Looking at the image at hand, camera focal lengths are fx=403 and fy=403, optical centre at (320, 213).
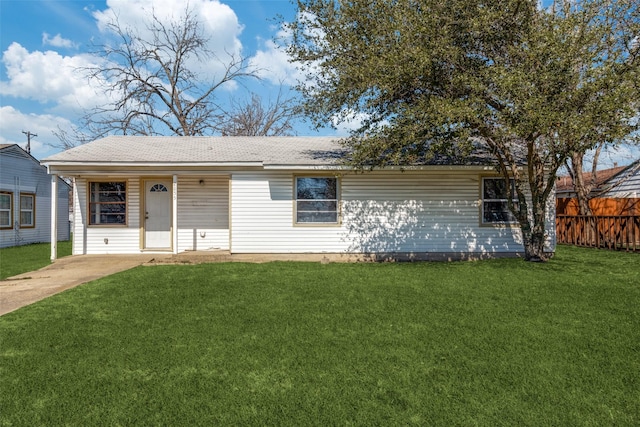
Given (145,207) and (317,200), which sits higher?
(317,200)

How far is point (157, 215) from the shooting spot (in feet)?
39.4

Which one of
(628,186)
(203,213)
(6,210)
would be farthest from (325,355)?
(628,186)

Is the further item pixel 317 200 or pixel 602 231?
pixel 602 231

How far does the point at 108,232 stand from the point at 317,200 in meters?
6.26

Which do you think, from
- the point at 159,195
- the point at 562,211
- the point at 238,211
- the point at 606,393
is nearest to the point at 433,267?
the point at 238,211

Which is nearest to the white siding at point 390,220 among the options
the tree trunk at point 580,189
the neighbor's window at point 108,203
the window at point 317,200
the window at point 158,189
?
the window at point 317,200

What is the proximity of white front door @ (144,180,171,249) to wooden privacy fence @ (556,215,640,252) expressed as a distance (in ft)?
45.8

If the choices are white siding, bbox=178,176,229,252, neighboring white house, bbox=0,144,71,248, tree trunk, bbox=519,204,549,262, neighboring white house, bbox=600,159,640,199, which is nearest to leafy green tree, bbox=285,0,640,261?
tree trunk, bbox=519,204,549,262

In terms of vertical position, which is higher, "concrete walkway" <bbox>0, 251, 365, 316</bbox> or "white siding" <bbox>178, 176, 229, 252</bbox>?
"white siding" <bbox>178, 176, 229, 252</bbox>

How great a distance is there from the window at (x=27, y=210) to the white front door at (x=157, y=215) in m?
9.53

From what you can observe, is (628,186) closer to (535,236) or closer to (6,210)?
(535,236)

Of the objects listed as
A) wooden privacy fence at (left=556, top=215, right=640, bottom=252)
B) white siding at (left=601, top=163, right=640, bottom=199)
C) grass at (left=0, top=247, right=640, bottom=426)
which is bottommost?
grass at (left=0, top=247, right=640, bottom=426)

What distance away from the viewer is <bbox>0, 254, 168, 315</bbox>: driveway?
261 inches

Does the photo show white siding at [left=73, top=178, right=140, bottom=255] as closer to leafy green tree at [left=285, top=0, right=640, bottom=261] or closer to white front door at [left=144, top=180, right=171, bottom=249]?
white front door at [left=144, top=180, right=171, bottom=249]
